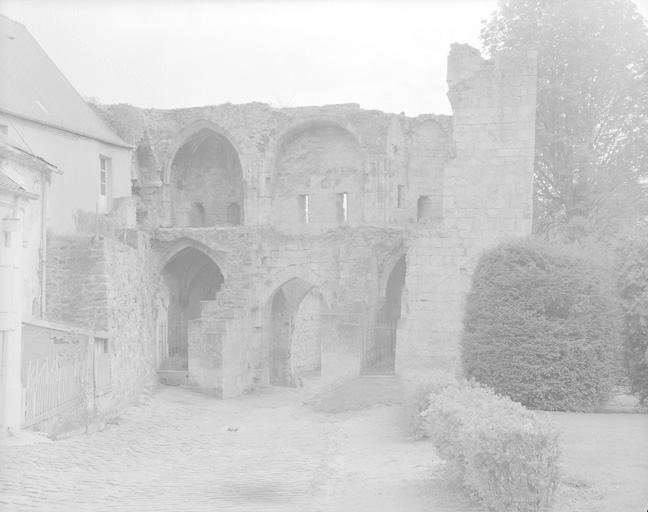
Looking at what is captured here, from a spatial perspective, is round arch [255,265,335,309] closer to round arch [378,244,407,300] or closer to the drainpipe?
round arch [378,244,407,300]

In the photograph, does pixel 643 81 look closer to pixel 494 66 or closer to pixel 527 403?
pixel 494 66

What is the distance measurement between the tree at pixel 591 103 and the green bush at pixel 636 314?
8215 millimetres

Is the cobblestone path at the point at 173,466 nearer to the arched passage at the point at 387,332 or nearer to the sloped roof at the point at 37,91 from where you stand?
the arched passage at the point at 387,332

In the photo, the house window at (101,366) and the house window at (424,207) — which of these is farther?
the house window at (424,207)

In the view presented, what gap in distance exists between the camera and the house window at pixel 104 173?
22.9m

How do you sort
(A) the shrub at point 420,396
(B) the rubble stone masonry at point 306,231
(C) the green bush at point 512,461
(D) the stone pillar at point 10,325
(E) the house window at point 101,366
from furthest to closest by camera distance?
1. (B) the rubble stone masonry at point 306,231
2. (E) the house window at point 101,366
3. (A) the shrub at point 420,396
4. (D) the stone pillar at point 10,325
5. (C) the green bush at point 512,461

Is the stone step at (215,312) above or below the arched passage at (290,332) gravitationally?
above

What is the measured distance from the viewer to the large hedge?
48.6 feet

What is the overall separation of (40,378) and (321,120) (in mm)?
15194

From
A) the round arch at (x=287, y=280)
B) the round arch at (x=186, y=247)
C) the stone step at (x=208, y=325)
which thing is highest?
the round arch at (x=186, y=247)

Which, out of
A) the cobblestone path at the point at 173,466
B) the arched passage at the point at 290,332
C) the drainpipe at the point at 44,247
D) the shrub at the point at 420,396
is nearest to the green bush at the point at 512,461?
the cobblestone path at the point at 173,466

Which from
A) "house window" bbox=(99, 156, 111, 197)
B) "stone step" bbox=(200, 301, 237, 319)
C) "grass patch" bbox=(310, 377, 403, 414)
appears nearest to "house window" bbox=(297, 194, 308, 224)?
"stone step" bbox=(200, 301, 237, 319)

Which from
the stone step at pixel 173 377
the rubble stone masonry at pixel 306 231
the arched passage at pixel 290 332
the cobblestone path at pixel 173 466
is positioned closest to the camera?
the cobblestone path at pixel 173 466

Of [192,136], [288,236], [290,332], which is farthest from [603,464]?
[192,136]
